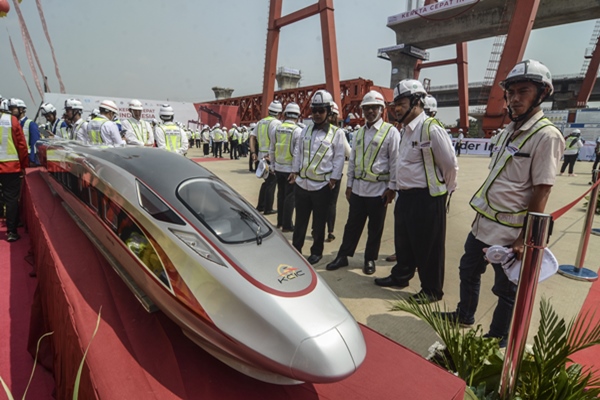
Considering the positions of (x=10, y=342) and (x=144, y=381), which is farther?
(x=10, y=342)

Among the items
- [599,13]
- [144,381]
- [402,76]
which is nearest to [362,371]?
[144,381]

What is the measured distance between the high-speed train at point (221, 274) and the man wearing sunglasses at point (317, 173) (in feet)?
5.73

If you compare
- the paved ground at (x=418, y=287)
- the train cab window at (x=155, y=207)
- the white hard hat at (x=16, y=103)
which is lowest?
the paved ground at (x=418, y=287)

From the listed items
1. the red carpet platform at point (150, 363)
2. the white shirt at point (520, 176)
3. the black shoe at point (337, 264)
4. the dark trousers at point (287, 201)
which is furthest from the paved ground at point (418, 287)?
the white shirt at point (520, 176)

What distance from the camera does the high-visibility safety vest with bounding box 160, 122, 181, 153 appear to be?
19.0 ft

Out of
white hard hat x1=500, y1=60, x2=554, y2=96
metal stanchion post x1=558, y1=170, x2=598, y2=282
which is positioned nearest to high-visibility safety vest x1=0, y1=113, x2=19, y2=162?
white hard hat x1=500, y1=60, x2=554, y2=96

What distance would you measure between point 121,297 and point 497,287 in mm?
2343

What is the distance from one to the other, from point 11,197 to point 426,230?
514cm

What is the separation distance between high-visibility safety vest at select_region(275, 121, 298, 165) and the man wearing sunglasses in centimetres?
129

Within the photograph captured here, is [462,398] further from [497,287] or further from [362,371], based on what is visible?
[497,287]

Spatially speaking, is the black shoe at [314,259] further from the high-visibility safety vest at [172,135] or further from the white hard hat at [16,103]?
the white hard hat at [16,103]

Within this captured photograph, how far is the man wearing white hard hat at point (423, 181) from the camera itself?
2844mm

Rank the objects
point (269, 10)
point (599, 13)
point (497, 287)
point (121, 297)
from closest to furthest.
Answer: point (121, 297), point (497, 287), point (269, 10), point (599, 13)

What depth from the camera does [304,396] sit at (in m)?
1.45
